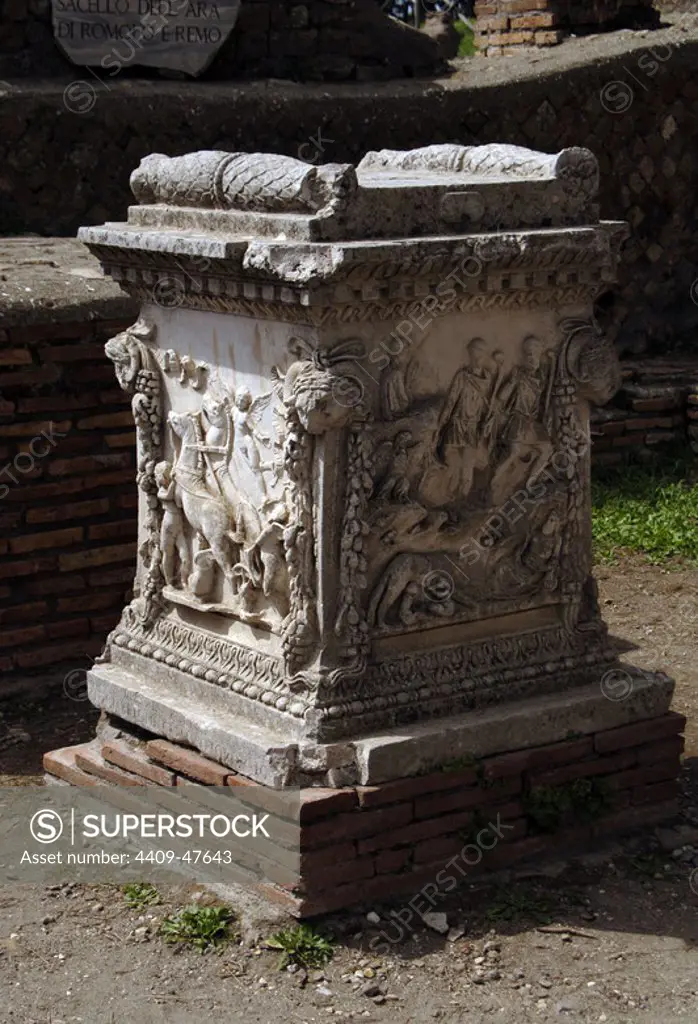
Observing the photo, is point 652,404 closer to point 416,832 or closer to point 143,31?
point 143,31

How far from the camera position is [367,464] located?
4.57 metres

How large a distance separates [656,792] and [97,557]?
2.30m

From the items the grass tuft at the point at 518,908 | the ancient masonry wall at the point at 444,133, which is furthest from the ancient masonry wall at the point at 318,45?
the grass tuft at the point at 518,908

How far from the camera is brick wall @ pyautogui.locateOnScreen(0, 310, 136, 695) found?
6258 millimetres

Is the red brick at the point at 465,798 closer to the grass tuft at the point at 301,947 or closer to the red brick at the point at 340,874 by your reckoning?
the red brick at the point at 340,874

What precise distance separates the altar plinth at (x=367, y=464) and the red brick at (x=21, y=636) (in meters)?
1.16

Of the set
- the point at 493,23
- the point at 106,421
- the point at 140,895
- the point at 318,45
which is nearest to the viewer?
the point at 140,895

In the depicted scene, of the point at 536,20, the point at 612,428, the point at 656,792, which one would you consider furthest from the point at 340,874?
the point at 536,20

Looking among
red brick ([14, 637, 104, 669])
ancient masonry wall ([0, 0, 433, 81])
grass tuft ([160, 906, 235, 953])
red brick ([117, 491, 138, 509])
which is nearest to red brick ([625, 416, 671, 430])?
ancient masonry wall ([0, 0, 433, 81])

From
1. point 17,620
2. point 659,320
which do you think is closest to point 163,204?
point 17,620

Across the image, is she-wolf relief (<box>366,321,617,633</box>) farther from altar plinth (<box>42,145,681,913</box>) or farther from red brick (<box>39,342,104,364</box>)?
red brick (<box>39,342,104,364</box>)

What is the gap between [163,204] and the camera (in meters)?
5.00

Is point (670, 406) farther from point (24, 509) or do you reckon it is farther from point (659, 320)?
point (24, 509)

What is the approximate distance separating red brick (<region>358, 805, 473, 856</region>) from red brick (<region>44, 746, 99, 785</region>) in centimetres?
100
